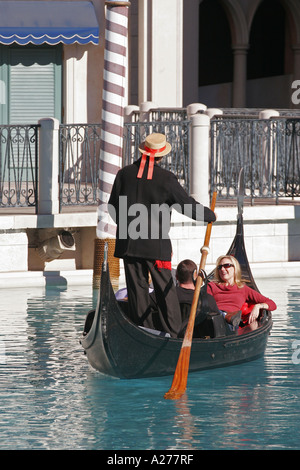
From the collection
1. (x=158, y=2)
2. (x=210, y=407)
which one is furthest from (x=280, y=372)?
(x=158, y=2)

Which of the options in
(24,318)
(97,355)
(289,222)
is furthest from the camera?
(289,222)

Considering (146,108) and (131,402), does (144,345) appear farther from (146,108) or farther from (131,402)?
(146,108)

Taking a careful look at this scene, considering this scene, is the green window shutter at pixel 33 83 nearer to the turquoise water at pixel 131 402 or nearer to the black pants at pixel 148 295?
the turquoise water at pixel 131 402

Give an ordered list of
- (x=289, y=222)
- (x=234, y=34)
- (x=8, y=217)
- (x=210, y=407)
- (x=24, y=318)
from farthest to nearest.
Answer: (x=234, y=34), (x=289, y=222), (x=8, y=217), (x=24, y=318), (x=210, y=407)

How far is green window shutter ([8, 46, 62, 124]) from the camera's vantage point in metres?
17.2

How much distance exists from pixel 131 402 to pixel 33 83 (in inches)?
418

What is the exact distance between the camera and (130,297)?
815cm

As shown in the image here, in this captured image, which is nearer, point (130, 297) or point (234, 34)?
point (130, 297)

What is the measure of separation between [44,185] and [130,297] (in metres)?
4.58

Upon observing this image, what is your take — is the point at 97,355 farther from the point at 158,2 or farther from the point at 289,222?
the point at 158,2

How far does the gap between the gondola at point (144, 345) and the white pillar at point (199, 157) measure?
4.31m

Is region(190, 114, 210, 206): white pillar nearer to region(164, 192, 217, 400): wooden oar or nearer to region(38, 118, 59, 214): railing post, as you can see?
region(38, 118, 59, 214): railing post

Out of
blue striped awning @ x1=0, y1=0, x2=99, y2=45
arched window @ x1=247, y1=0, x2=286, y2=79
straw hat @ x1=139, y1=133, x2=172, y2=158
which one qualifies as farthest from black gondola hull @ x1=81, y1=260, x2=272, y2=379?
arched window @ x1=247, y1=0, x2=286, y2=79
